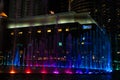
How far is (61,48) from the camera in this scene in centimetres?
5734

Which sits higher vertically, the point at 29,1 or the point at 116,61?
the point at 29,1

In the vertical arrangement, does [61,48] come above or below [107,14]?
below

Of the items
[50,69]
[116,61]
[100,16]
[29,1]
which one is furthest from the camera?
[100,16]

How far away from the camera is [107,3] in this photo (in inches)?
3711

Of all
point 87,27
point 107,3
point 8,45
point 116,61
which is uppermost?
point 107,3

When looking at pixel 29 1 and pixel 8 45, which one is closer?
pixel 29 1

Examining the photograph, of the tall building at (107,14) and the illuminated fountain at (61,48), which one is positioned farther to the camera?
the tall building at (107,14)

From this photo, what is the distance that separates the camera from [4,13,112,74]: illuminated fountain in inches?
1736

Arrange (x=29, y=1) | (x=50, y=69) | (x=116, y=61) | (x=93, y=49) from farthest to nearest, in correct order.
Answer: (x=116, y=61), (x=93, y=49), (x=29, y=1), (x=50, y=69)

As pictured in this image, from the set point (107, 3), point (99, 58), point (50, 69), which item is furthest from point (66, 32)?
point (50, 69)

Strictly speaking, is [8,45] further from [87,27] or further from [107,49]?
[107,49]

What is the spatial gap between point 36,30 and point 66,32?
828cm

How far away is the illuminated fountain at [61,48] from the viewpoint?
145 ft

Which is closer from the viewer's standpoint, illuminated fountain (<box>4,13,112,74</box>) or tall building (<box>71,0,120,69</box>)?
illuminated fountain (<box>4,13,112,74</box>)
